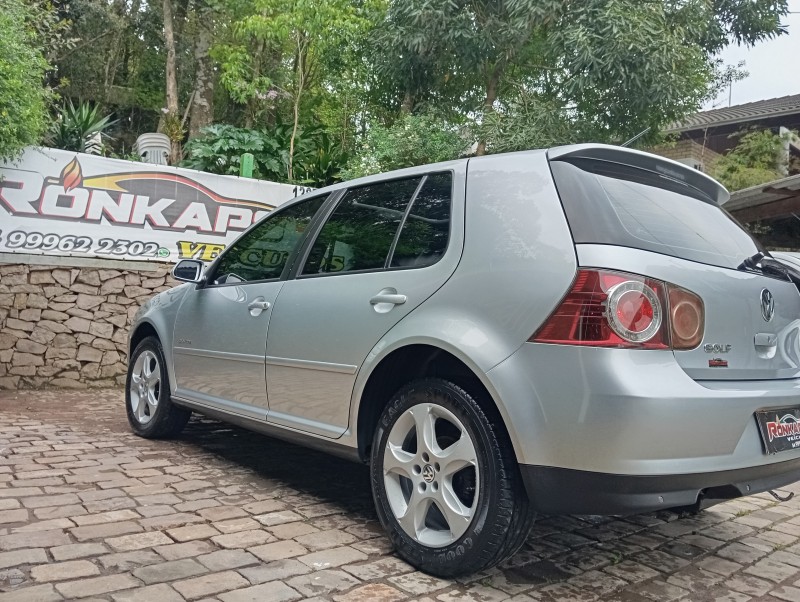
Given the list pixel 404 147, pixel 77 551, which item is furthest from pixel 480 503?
pixel 404 147

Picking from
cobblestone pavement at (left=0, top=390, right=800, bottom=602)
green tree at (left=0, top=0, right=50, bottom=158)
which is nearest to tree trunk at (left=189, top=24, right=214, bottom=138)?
green tree at (left=0, top=0, right=50, bottom=158)

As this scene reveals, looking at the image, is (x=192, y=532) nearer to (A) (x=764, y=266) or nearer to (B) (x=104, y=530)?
(B) (x=104, y=530)

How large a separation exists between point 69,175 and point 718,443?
6.70m

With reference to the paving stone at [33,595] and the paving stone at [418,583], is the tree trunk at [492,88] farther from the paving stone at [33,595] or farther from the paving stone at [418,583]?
the paving stone at [33,595]

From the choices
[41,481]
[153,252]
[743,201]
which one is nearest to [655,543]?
[41,481]

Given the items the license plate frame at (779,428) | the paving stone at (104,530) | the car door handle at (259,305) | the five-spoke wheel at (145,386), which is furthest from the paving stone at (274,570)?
the five-spoke wheel at (145,386)

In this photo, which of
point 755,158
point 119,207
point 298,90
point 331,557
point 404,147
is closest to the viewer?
point 331,557

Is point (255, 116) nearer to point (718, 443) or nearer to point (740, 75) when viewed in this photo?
point (740, 75)

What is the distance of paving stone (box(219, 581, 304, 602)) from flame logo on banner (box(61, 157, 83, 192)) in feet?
19.0

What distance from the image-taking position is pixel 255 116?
15445mm

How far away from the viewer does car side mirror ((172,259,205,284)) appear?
4320mm

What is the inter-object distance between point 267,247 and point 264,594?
7.00 ft

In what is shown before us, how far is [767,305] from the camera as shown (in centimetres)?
252

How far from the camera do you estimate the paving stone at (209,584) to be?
7.54 ft
